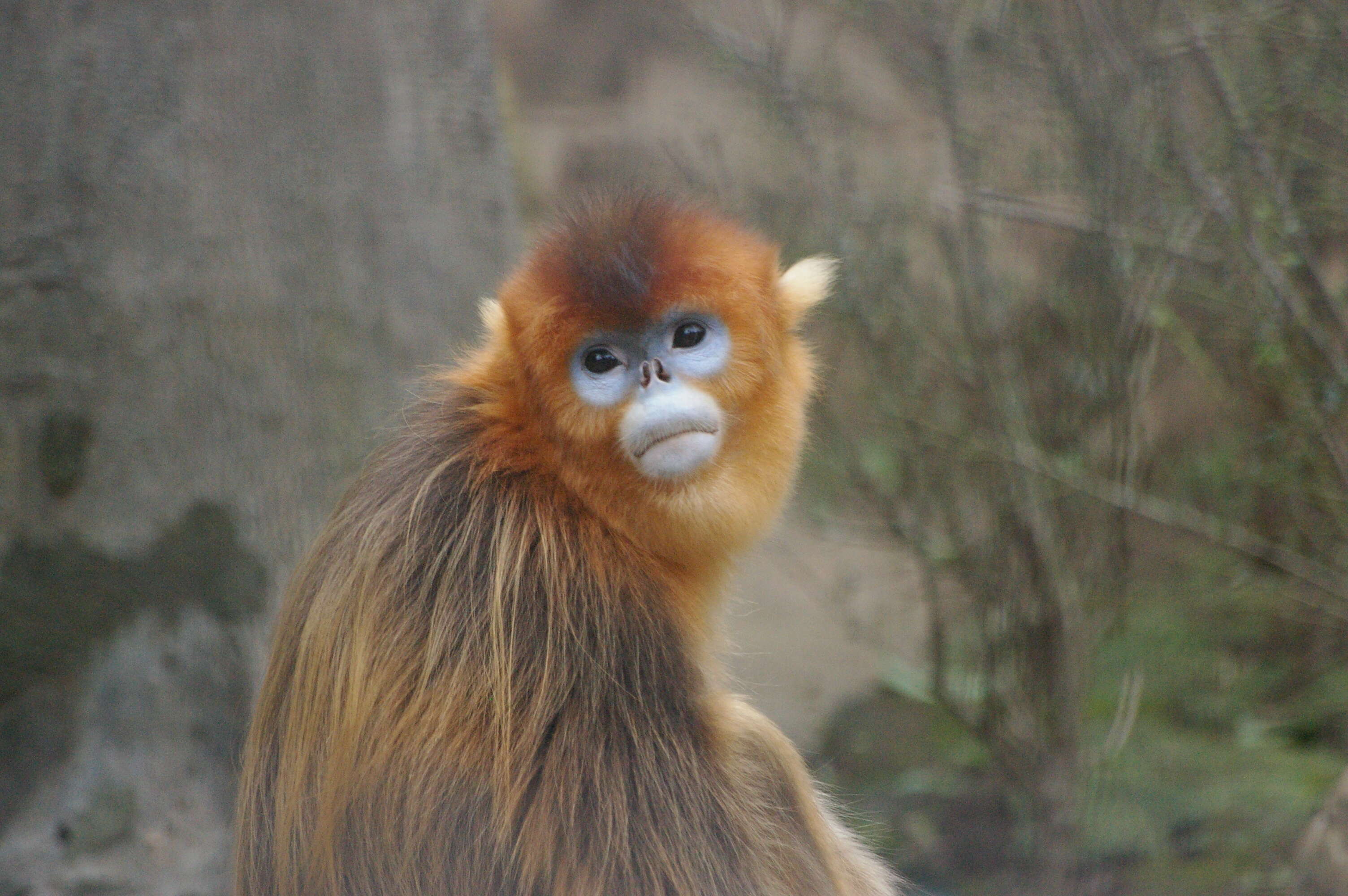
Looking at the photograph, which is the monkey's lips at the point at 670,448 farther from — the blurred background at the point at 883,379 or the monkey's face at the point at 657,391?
the blurred background at the point at 883,379

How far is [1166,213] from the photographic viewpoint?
3.60 meters

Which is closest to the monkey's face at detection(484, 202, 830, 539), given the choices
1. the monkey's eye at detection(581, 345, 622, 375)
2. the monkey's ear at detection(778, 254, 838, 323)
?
the monkey's eye at detection(581, 345, 622, 375)

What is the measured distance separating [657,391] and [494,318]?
0.39 metres

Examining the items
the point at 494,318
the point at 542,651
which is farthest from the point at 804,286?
the point at 542,651

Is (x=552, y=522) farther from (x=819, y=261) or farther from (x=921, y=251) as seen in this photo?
(x=921, y=251)

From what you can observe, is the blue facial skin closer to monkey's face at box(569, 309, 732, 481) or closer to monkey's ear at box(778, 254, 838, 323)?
monkey's face at box(569, 309, 732, 481)

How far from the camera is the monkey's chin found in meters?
2.16

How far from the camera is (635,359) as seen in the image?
221 cm

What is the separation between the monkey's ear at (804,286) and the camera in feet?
8.32

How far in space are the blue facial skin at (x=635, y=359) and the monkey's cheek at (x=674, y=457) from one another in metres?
0.10

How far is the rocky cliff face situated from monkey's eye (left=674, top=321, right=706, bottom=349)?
124 cm

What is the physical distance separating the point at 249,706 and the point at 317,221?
1.19 m

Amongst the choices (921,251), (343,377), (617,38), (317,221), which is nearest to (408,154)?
(317,221)

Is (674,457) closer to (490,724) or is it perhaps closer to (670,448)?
(670,448)
